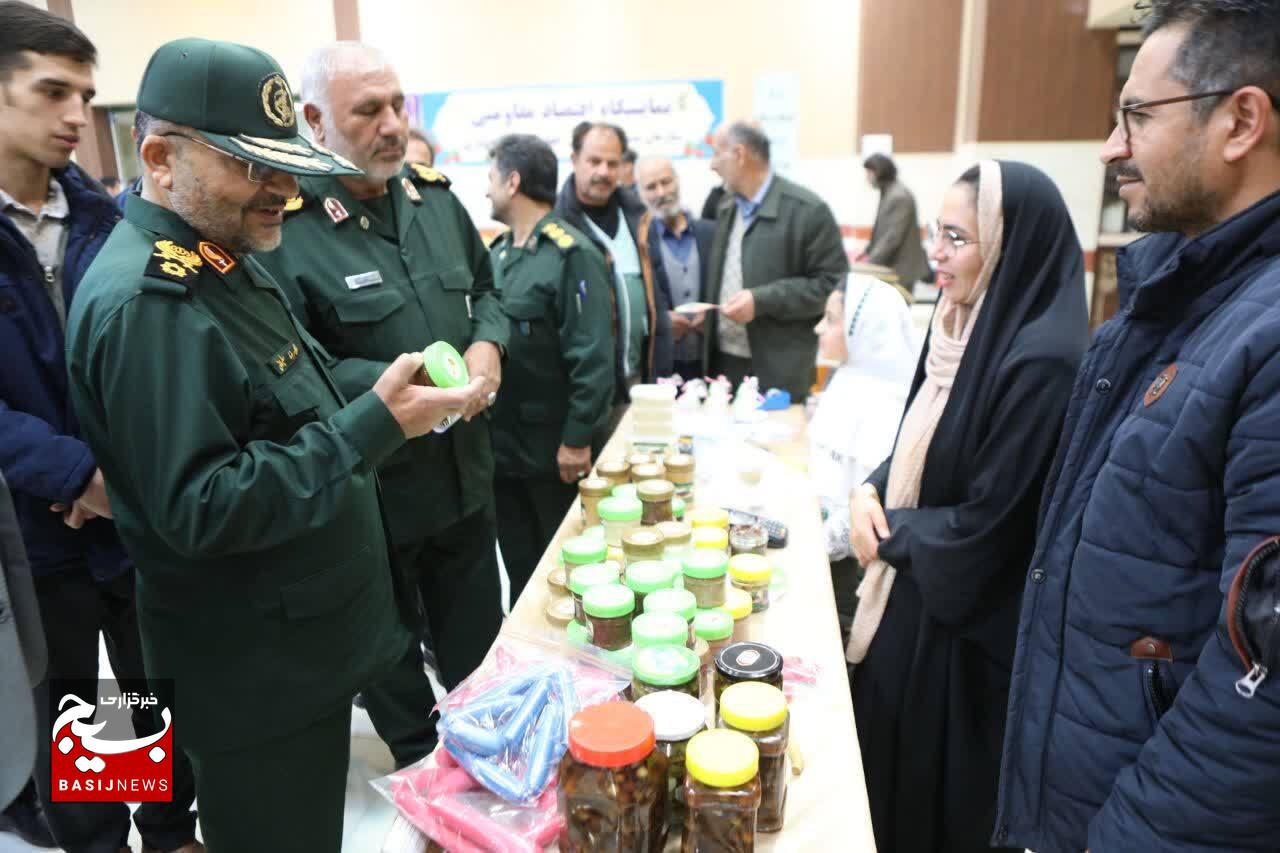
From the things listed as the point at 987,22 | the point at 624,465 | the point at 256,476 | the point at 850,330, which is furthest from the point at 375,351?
the point at 987,22

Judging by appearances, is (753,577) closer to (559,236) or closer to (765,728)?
(765,728)

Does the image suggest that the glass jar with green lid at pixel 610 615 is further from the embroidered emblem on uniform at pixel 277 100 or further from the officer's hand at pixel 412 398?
the embroidered emblem on uniform at pixel 277 100

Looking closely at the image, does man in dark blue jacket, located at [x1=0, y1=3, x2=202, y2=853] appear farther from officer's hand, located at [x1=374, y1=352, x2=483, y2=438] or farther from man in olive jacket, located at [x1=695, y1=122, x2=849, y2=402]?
man in olive jacket, located at [x1=695, y1=122, x2=849, y2=402]

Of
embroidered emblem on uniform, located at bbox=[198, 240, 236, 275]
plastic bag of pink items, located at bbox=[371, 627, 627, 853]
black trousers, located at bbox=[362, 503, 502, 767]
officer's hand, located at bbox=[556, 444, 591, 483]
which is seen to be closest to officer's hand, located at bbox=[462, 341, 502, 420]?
black trousers, located at bbox=[362, 503, 502, 767]

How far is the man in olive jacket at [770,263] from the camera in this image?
3342 mm

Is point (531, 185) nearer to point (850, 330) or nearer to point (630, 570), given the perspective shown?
point (850, 330)

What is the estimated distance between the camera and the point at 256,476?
1.10m

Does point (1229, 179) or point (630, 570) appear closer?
point (1229, 179)

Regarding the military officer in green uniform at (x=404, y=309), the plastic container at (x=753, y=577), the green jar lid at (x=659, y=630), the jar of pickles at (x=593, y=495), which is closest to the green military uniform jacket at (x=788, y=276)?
the military officer in green uniform at (x=404, y=309)

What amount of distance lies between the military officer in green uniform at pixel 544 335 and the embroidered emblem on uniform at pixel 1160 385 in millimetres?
1816

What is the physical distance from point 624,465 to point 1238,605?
1244 mm

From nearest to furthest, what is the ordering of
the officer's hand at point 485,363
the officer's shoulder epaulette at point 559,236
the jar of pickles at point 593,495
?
the jar of pickles at point 593,495 < the officer's hand at point 485,363 < the officer's shoulder epaulette at point 559,236

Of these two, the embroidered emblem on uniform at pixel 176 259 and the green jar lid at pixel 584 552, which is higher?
the embroidered emblem on uniform at pixel 176 259

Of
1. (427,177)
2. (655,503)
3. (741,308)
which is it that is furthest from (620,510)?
(741,308)
